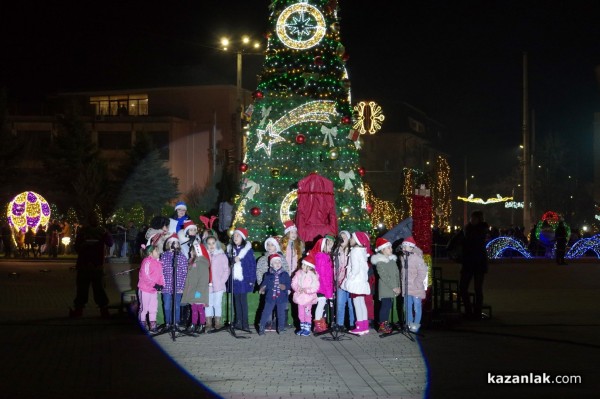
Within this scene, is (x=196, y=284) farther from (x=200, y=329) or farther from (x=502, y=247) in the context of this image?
(x=502, y=247)

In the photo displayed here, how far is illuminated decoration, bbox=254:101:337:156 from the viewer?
28547 mm

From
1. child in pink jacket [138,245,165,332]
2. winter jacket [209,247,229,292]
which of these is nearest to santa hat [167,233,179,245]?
child in pink jacket [138,245,165,332]

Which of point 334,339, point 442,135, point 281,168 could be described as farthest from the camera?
point 442,135

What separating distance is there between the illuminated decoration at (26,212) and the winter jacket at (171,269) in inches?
1422

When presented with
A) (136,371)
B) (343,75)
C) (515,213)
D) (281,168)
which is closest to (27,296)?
(281,168)

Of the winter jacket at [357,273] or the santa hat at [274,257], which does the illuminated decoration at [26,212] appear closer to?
the santa hat at [274,257]

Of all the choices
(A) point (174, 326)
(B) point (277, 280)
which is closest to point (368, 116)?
(B) point (277, 280)

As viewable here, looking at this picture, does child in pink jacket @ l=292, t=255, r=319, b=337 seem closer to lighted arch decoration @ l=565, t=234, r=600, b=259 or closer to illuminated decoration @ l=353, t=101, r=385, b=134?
lighted arch decoration @ l=565, t=234, r=600, b=259

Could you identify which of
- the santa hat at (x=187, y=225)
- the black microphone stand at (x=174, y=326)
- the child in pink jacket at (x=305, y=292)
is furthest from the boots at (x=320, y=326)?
the santa hat at (x=187, y=225)

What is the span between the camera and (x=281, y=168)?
1128 inches

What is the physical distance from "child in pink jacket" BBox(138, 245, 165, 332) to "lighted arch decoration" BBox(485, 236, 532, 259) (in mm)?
29075

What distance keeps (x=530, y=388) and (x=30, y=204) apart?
1739 inches

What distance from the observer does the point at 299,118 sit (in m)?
28.6

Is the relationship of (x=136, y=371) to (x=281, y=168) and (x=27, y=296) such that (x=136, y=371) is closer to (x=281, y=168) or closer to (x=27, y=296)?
(x=27, y=296)
